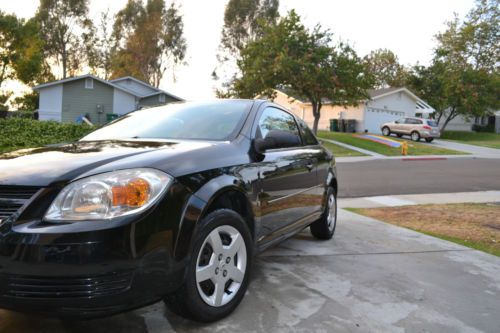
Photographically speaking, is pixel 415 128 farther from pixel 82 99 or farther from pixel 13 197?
pixel 13 197

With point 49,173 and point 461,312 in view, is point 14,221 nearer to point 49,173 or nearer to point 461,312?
point 49,173

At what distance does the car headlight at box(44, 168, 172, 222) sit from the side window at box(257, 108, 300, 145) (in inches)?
60.6

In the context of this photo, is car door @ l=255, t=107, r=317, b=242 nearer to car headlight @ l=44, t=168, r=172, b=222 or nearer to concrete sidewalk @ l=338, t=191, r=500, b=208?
car headlight @ l=44, t=168, r=172, b=222

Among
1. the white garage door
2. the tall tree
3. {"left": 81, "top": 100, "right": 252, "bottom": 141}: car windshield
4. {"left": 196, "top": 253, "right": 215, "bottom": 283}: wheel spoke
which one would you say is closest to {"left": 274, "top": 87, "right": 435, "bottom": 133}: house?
the white garage door

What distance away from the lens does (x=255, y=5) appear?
158 ft

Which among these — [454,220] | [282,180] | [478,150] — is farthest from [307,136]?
[478,150]

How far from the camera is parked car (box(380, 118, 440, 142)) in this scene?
31.6m

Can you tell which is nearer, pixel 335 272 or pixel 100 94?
pixel 335 272

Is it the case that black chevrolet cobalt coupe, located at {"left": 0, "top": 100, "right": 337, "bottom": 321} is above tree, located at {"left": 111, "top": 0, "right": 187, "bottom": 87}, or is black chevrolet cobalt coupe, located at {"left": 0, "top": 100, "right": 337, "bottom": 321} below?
below

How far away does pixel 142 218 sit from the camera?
2307mm

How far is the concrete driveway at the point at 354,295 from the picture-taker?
287cm

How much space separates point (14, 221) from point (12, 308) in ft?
1.40

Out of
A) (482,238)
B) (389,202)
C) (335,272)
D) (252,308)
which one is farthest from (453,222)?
(252,308)

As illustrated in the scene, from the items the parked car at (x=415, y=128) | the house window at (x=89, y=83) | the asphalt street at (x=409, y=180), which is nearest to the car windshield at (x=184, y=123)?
the asphalt street at (x=409, y=180)
